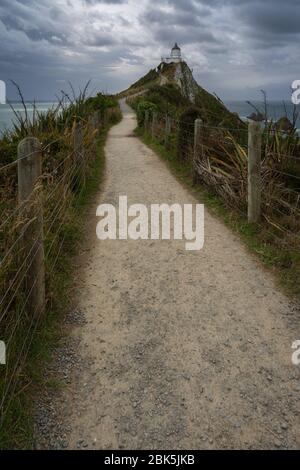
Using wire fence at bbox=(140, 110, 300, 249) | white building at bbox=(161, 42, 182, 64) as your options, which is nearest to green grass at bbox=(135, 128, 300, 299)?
wire fence at bbox=(140, 110, 300, 249)

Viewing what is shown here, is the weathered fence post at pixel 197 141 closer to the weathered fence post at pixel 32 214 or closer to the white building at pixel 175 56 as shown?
the weathered fence post at pixel 32 214

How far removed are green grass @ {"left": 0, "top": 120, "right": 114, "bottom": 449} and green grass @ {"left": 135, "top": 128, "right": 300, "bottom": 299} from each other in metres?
2.33

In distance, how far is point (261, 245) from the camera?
5.25 metres

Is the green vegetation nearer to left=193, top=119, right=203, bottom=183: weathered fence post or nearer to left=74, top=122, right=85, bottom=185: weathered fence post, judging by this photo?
left=74, top=122, right=85, bottom=185: weathered fence post

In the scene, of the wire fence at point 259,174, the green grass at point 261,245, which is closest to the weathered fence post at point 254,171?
the wire fence at point 259,174

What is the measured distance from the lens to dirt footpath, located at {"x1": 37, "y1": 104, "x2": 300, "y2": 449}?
2.48 m

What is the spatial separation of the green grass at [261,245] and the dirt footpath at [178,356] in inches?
6.4

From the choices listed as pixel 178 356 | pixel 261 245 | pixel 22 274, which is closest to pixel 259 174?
pixel 261 245

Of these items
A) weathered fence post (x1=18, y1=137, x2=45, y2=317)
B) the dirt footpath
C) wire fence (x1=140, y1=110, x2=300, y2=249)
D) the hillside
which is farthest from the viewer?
the hillside

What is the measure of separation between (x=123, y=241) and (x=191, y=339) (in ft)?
8.35

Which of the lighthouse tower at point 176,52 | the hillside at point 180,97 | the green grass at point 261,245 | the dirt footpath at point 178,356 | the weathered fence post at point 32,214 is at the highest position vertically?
the lighthouse tower at point 176,52

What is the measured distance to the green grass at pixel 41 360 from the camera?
7.77 ft

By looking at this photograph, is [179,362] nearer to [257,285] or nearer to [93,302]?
[93,302]
